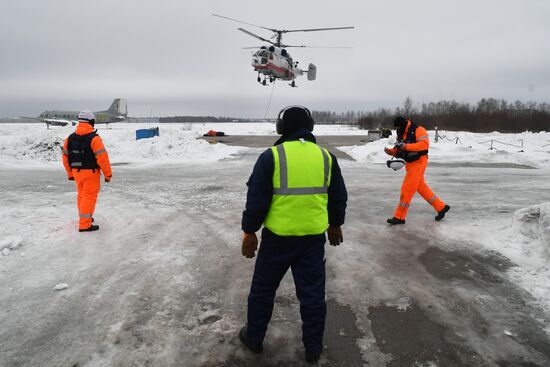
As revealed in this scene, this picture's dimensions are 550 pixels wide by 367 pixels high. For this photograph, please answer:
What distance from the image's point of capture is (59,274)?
4.14 meters

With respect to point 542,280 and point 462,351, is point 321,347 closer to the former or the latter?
point 462,351

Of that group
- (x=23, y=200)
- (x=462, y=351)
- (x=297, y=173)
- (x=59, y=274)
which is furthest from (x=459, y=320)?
(x=23, y=200)

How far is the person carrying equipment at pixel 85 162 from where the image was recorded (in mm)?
5609

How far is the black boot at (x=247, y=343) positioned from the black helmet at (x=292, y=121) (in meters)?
1.63

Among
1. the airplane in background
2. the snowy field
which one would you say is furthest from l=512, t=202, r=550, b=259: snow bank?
the airplane in background

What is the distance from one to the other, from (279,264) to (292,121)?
3.65 feet

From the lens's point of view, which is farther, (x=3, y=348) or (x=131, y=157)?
(x=131, y=157)

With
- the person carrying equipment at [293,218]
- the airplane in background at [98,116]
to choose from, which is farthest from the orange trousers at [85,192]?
the airplane in background at [98,116]

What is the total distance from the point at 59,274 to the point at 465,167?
586 inches

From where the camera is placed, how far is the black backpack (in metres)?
5.59

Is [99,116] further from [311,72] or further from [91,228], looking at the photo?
[91,228]

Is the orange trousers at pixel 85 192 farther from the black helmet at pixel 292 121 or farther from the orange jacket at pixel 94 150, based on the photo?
the black helmet at pixel 292 121

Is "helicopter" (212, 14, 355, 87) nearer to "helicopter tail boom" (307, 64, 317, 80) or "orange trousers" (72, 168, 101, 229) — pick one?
"helicopter tail boom" (307, 64, 317, 80)

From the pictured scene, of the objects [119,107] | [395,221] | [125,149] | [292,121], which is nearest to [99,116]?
[119,107]
